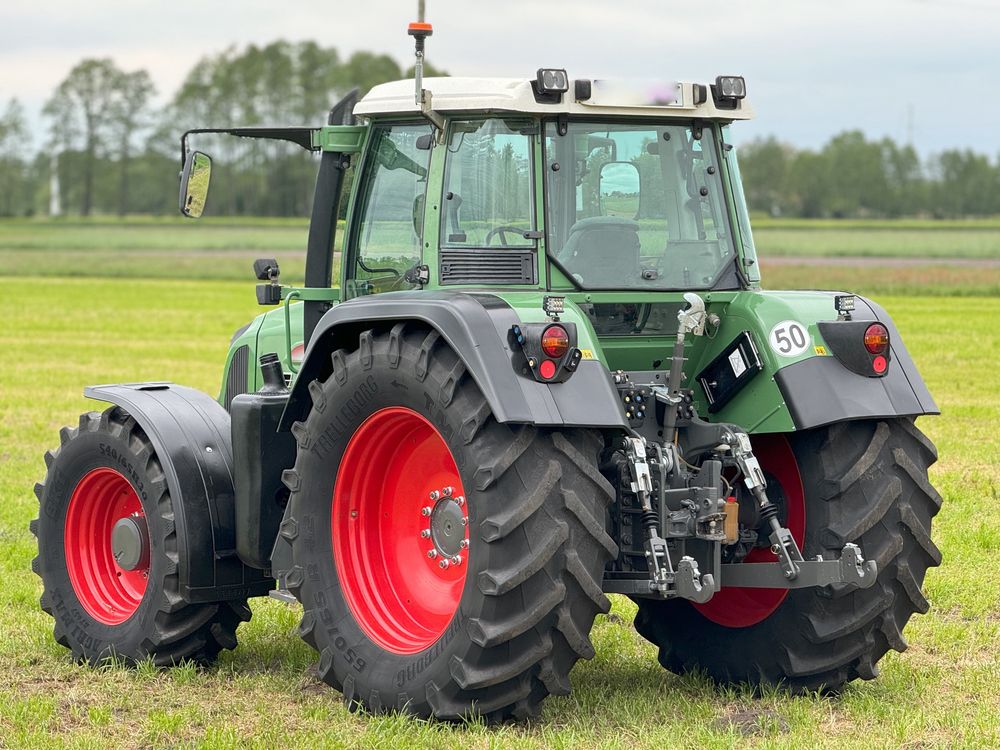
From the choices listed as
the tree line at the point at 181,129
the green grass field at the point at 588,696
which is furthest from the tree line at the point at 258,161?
the green grass field at the point at 588,696

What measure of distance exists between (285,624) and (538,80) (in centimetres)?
325

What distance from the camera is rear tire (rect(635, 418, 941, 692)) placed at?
591cm

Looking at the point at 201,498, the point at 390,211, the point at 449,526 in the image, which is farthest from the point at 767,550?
the point at 201,498

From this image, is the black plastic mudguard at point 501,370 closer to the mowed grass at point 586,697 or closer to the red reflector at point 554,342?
the red reflector at point 554,342

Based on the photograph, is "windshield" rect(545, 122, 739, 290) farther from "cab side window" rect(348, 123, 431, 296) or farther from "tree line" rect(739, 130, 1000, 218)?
"tree line" rect(739, 130, 1000, 218)

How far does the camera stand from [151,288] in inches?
1550

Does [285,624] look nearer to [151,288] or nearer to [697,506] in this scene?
[697,506]

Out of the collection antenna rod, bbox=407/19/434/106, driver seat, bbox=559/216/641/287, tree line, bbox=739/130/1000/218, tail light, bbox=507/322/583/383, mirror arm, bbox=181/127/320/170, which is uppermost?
tree line, bbox=739/130/1000/218

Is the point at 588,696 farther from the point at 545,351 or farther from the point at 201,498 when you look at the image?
the point at 201,498

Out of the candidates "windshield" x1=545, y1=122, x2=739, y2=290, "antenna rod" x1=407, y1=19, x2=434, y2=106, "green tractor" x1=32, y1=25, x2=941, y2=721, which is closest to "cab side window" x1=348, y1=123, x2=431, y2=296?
"green tractor" x1=32, y1=25, x2=941, y2=721

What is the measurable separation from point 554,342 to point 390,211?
4.84ft

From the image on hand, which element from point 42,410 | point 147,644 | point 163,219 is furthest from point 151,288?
point 163,219

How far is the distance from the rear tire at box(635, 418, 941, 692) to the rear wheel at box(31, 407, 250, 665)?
247 centimetres

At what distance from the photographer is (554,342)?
17.2 ft
